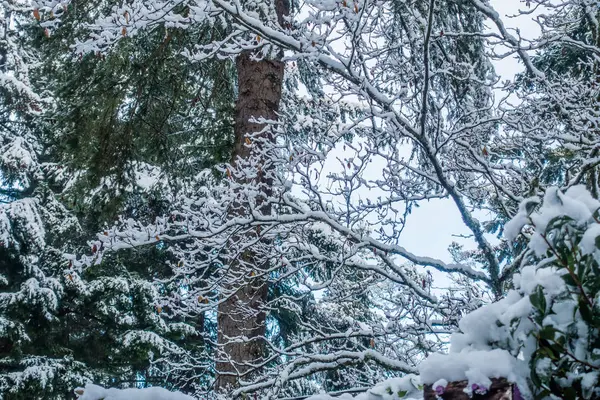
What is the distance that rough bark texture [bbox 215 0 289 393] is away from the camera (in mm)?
4867

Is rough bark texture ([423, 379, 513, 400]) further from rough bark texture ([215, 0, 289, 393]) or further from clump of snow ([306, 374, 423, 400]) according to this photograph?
rough bark texture ([215, 0, 289, 393])

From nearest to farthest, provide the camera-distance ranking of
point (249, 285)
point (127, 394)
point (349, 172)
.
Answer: point (127, 394) < point (349, 172) < point (249, 285)

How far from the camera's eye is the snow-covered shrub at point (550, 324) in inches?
49.3

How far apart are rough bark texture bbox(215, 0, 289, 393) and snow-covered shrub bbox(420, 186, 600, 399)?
3.08 meters

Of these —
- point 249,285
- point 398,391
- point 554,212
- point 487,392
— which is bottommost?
point 487,392

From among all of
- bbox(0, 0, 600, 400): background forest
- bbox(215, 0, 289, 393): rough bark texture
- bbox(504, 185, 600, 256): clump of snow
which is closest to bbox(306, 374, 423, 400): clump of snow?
bbox(0, 0, 600, 400): background forest

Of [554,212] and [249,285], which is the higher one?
[249,285]

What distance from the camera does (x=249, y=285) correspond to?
5082mm

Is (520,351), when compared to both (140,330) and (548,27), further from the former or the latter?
(140,330)

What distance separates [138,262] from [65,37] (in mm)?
7363

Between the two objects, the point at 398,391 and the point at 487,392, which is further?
the point at 398,391

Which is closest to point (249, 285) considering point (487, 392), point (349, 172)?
point (349, 172)

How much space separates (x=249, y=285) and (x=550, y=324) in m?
3.97

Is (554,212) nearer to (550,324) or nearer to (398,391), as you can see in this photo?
(550,324)
